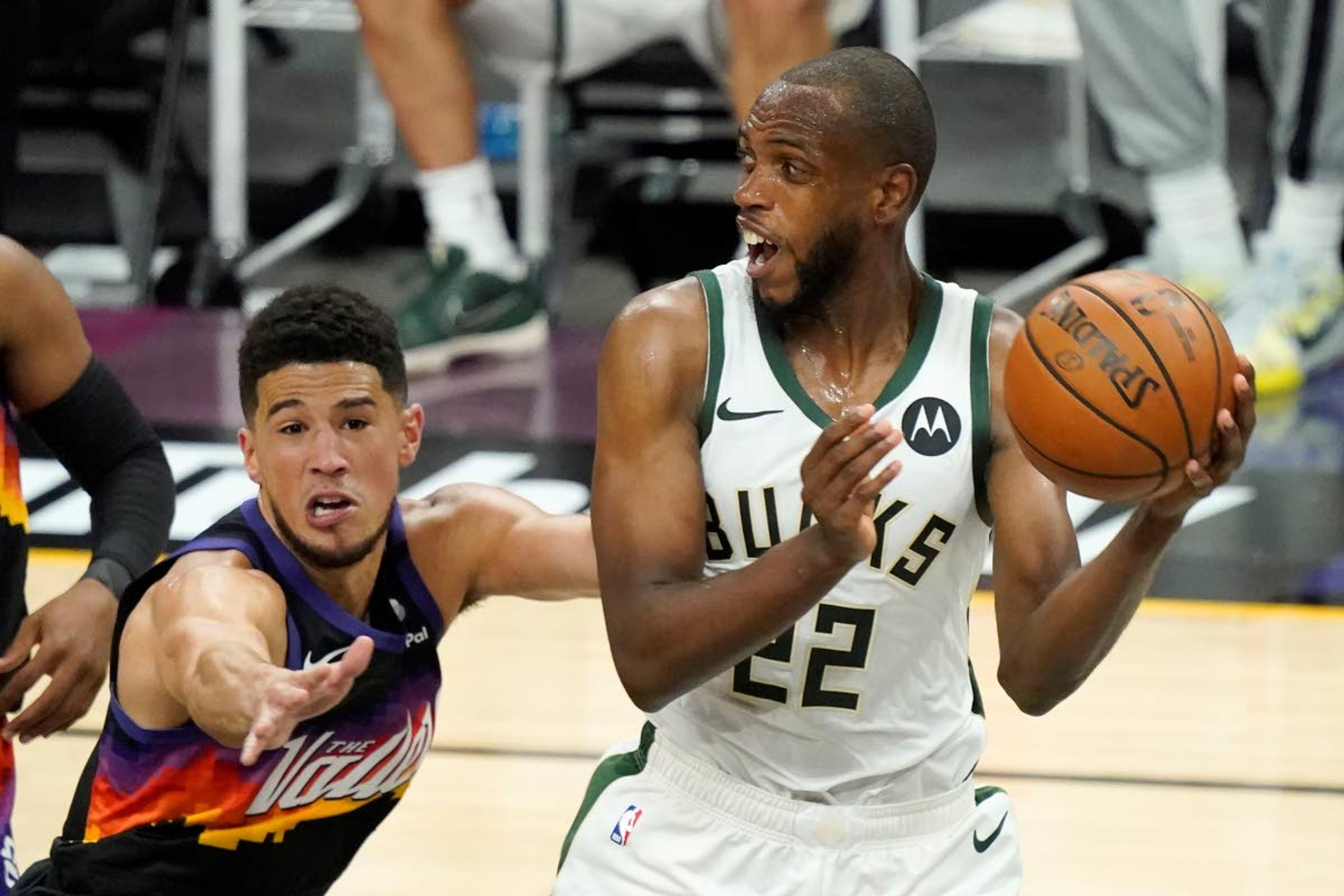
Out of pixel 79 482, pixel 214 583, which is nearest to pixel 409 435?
pixel 214 583

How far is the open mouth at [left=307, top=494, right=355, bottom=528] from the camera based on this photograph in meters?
3.70

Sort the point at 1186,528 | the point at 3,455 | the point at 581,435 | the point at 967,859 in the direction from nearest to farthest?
the point at 967,859
the point at 3,455
the point at 1186,528
the point at 581,435

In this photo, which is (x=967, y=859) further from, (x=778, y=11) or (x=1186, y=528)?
(x=778, y=11)

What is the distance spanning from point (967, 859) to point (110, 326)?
21.6ft

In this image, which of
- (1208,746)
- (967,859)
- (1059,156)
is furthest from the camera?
(1059,156)

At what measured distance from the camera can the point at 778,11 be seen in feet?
27.3

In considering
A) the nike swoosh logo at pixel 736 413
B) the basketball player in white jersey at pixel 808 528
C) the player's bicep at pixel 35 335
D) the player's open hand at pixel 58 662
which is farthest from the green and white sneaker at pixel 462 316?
the nike swoosh logo at pixel 736 413

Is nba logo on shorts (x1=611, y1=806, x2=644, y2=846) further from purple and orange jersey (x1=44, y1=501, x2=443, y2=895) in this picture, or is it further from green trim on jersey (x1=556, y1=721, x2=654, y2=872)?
purple and orange jersey (x1=44, y1=501, x2=443, y2=895)

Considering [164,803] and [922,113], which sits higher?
[922,113]

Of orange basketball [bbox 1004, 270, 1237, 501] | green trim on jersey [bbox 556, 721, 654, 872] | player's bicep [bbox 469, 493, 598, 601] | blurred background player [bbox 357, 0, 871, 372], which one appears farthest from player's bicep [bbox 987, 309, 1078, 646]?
blurred background player [bbox 357, 0, 871, 372]

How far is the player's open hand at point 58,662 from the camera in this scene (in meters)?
3.95

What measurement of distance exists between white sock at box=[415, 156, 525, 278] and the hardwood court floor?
2551 mm

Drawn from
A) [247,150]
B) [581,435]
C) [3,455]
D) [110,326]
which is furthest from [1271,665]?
[247,150]

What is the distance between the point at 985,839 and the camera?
12.4 ft
